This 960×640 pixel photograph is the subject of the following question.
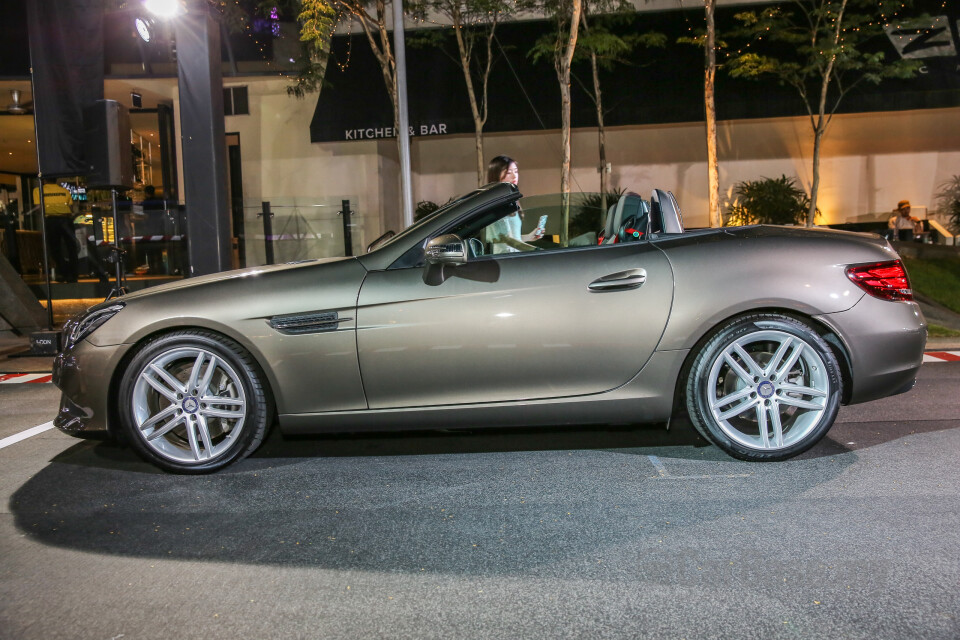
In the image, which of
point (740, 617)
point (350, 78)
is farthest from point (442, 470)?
point (350, 78)

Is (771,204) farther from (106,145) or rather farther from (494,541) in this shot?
(494,541)

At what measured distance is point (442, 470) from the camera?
423 centimetres

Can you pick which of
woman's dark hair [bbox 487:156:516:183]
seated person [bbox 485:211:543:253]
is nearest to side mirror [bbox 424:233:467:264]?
seated person [bbox 485:211:543:253]

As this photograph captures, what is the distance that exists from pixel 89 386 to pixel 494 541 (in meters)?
2.37

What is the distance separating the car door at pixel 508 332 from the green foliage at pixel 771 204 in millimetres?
18362

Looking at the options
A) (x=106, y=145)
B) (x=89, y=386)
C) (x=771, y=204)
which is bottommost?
(x=89, y=386)

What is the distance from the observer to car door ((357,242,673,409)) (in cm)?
400

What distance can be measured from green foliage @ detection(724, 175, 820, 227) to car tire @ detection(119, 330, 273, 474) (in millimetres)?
19124

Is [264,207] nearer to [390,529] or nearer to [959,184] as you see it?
[390,529]

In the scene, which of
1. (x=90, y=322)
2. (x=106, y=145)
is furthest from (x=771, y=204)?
(x=90, y=322)

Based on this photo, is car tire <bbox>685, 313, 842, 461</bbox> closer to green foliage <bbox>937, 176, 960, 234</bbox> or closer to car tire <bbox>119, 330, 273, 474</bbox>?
car tire <bbox>119, 330, 273, 474</bbox>

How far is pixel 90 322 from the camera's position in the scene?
425 centimetres

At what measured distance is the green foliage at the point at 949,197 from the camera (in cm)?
2264

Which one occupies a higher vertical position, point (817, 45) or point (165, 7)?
point (817, 45)
